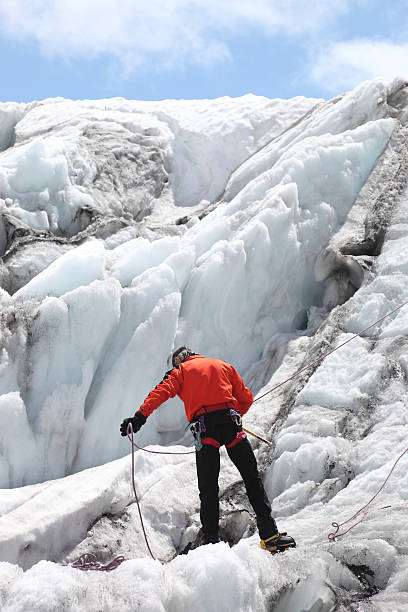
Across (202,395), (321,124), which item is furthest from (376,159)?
(202,395)

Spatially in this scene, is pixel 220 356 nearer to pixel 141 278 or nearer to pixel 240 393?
pixel 141 278

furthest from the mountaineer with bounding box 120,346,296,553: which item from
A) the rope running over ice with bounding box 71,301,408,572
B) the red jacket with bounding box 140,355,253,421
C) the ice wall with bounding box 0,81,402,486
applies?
the ice wall with bounding box 0,81,402,486

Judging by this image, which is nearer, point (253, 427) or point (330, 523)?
point (330, 523)

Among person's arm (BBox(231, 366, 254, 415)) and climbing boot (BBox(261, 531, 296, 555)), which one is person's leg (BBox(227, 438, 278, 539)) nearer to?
climbing boot (BBox(261, 531, 296, 555))

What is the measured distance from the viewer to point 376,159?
10516mm

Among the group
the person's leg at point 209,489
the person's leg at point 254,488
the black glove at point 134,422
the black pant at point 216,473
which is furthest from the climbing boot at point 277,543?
the black glove at point 134,422

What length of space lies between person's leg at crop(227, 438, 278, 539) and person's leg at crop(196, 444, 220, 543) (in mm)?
193

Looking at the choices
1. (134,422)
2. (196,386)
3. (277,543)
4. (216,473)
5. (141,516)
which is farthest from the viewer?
(141,516)

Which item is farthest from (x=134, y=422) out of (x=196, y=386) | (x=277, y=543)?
(x=277, y=543)

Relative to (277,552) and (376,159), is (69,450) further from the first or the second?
(376,159)

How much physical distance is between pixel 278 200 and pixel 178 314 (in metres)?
2.60

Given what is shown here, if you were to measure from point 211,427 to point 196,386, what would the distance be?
37 cm

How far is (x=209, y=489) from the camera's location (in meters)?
5.07

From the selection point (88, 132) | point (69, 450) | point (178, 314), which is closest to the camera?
point (69, 450)
